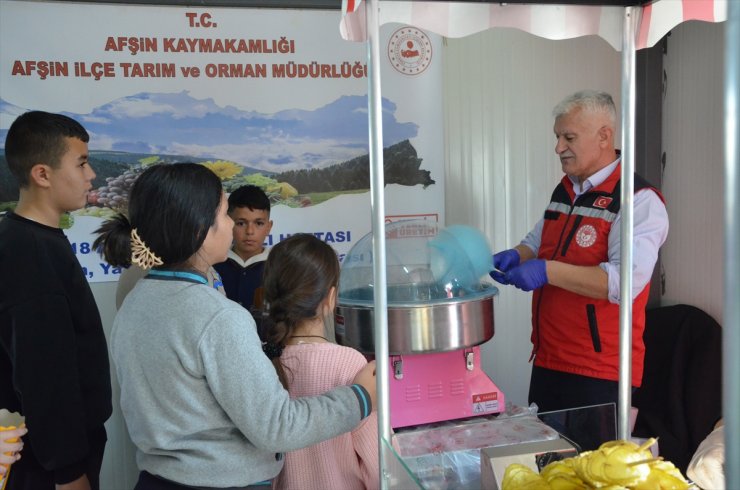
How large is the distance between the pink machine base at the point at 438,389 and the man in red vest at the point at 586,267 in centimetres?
37

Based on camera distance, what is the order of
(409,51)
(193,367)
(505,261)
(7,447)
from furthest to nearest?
1. (409,51)
2. (505,261)
3. (7,447)
4. (193,367)

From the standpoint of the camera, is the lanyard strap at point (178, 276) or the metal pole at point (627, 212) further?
the metal pole at point (627, 212)

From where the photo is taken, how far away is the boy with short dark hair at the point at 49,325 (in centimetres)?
172

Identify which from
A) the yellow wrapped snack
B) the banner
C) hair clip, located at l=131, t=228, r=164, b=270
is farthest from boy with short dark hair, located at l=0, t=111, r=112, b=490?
the yellow wrapped snack

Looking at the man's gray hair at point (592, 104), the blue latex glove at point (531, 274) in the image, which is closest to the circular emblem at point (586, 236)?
the blue latex glove at point (531, 274)

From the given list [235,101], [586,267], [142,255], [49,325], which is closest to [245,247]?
[235,101]

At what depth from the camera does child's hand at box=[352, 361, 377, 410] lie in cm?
153

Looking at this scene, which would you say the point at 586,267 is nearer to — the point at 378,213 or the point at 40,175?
the point at 378,213

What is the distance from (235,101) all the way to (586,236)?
1758 millimetres

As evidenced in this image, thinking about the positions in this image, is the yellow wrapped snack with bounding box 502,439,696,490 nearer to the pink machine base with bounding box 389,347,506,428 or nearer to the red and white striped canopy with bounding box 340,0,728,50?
the pink machine base with bounding box 389,347,506,428

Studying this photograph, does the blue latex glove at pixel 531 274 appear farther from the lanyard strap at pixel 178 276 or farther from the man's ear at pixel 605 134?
the lanyard strap at pixel 178 276

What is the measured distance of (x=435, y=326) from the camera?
1809mm

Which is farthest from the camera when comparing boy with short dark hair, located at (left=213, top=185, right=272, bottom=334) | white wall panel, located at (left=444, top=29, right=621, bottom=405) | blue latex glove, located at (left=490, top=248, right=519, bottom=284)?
white wall panel, located at (left=444, top=29, right=621, bottom=405)

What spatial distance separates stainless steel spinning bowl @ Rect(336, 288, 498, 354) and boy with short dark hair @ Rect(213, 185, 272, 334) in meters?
1.05
